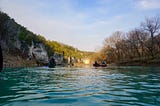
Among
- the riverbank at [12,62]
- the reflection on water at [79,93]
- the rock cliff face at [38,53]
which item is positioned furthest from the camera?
the rock cliff face at [38,53]

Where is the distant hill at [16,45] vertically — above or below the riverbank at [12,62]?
above

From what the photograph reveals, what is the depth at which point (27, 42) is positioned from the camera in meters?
122

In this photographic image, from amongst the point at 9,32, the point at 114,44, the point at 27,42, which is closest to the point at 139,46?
the point at 114,44

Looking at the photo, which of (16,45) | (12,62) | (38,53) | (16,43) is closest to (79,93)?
(12,62)

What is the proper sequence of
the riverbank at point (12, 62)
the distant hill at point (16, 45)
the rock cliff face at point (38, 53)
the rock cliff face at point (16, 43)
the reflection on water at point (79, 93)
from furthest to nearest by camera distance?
the rock cliff face at point (38, 53) → the rock cliff face at point (16, 43) → the distant hill at point (16, 45) → the riverbank at point (12, 62) → the reflection on water at point (79, 93)

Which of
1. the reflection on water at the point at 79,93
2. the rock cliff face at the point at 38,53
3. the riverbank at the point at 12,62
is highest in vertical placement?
the rock cliff face at the point at 38,53

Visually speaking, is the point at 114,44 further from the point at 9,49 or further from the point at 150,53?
the point at 9,49

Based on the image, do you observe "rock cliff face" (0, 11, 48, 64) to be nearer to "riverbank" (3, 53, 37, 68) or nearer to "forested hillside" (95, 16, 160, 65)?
"riverbank" (3, 53, 37, 68)

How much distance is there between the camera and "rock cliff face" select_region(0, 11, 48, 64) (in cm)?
8531

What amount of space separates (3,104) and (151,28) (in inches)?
2830

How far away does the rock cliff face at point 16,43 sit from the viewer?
280ft

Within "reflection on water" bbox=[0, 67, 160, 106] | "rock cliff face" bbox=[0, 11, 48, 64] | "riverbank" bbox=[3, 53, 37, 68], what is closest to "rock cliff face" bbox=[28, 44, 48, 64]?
"rock cliff face" bbox=[0, 11, 48, 64]

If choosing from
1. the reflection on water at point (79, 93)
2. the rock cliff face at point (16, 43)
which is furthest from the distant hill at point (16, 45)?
the reflection on water at point (79, 93)

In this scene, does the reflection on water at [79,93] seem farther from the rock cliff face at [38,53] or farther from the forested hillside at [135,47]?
the rock cliff face at [38,53]
